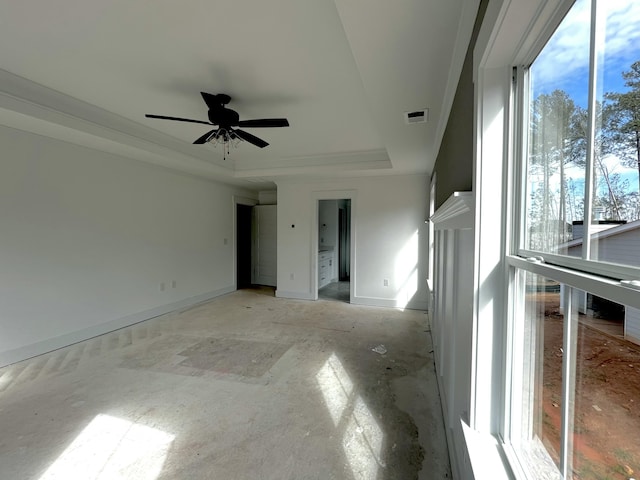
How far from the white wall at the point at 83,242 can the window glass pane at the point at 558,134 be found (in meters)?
4.08

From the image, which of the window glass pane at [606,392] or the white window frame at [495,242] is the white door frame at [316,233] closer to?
the white window frame at [495,242]

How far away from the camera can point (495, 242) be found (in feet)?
3.35

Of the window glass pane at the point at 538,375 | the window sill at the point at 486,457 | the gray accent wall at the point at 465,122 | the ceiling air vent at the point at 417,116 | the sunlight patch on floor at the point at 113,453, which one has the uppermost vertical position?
the ceiling air vent at the point at 417,116

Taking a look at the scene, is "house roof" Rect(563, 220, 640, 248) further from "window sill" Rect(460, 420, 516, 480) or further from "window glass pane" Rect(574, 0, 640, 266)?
"window sill" Rect(460, 420, 516, 480)

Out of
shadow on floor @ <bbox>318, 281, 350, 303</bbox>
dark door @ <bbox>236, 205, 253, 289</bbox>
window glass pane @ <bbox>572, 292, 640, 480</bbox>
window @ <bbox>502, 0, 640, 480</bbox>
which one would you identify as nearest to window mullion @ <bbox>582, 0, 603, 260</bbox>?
window @ <bbox>502, 0, 640, 480</bbox>

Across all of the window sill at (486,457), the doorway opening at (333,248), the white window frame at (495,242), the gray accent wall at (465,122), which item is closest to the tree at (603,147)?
the white window frame at (495,242)

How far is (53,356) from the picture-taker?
2879 millimetres

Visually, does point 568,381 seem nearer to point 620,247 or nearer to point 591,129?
point 620,247

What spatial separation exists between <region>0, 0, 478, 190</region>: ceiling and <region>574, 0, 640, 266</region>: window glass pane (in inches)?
34.5

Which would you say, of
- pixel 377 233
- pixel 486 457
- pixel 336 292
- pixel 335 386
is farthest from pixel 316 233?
pixel 486 457

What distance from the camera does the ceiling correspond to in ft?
4.84

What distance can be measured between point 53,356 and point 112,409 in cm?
149

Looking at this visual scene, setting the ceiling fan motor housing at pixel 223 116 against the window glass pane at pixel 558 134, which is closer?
the window glass pane at pixel 558 134

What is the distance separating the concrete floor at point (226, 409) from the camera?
1.57m
